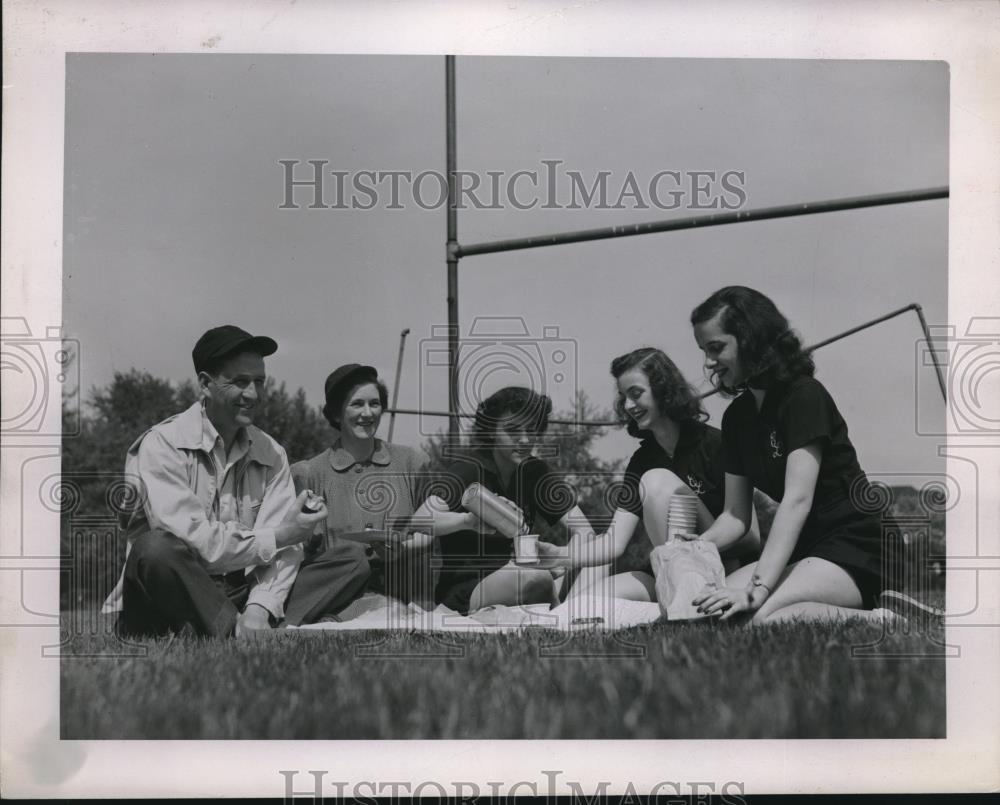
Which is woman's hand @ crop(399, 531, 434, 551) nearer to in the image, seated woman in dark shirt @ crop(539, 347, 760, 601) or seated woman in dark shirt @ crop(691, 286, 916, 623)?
seated woman in dark shirt @ crop(539, 347, 760, 601)

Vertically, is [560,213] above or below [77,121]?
below

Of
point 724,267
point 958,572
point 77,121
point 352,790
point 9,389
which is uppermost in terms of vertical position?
point 77,121

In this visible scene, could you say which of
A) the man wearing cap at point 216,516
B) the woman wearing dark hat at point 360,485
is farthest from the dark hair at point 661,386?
the man wearing cap at point 216,516

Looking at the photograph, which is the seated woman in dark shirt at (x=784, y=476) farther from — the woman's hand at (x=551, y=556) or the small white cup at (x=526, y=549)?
the small white cup at (x=526, y=549)

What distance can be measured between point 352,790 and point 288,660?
485mm

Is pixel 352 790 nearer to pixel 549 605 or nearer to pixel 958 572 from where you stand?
pixel 549 605

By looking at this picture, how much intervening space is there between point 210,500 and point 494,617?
109cm

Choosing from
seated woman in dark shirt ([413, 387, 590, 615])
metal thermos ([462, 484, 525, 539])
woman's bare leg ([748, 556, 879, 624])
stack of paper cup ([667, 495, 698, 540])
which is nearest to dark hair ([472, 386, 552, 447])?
seated woman in dark shirt ([413, 387, 590, 615])

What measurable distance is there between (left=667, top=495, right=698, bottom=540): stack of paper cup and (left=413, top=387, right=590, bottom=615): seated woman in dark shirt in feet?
1.04

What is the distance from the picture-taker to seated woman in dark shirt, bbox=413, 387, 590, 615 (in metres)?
4.46

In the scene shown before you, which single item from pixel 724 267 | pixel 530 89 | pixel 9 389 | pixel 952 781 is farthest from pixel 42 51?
pixel 952 781

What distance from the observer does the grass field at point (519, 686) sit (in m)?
4.25

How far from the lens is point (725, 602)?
4.41 meters

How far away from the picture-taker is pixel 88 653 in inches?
172
